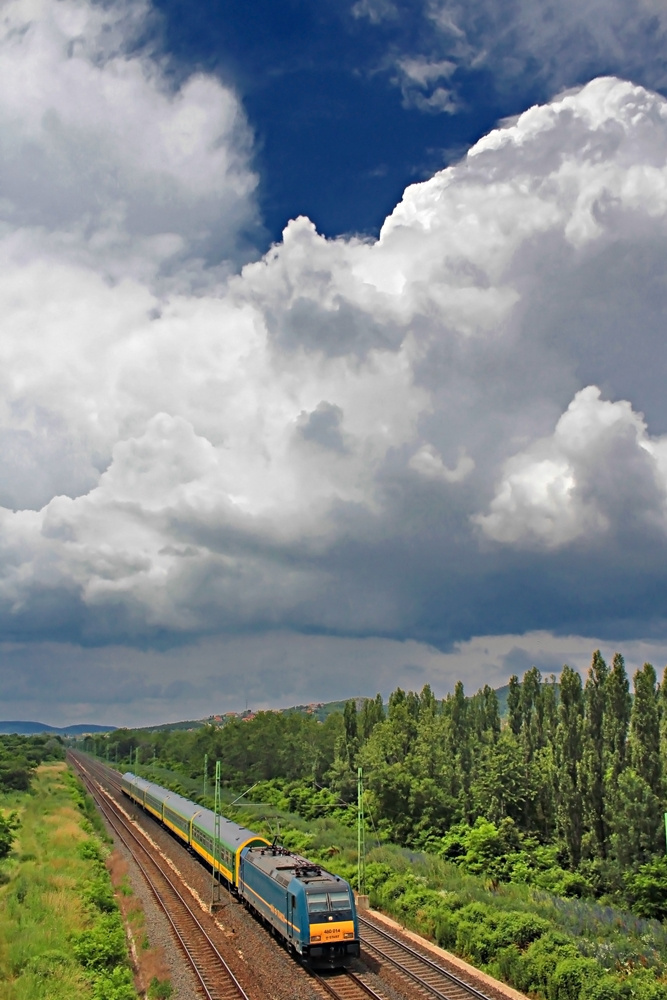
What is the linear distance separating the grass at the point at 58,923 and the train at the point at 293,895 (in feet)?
18.1

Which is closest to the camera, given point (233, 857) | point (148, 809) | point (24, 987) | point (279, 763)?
point (24, 987)

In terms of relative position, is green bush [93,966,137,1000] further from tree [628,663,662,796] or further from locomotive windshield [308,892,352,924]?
tree [628,663,662,796]

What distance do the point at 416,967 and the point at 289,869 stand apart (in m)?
5.85

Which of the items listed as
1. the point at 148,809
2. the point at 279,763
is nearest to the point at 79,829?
the point at 148,809

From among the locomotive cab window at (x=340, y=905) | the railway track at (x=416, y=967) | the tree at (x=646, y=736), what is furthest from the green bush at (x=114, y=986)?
the tree at (x=646, y=736)

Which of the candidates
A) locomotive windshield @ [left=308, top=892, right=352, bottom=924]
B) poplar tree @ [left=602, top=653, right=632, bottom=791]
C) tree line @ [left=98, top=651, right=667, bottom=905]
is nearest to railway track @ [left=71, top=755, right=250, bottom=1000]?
locomotive windshield @ [left=308, top=892, right=352, bottom=924]

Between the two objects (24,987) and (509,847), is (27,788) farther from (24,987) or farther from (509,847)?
(24,987)

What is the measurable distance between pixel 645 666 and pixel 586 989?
30.6 m

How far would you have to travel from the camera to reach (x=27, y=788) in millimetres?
82250

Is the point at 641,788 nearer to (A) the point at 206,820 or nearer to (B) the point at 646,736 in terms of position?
(B) the point at 646,736

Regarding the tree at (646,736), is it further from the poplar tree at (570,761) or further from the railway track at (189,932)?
the railway track at (189,932)

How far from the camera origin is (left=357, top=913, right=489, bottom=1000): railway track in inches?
899

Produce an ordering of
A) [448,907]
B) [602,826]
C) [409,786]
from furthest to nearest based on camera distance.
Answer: [409,786] → [602,826] → [448,907]

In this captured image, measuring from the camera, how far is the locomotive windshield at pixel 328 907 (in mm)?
24578
